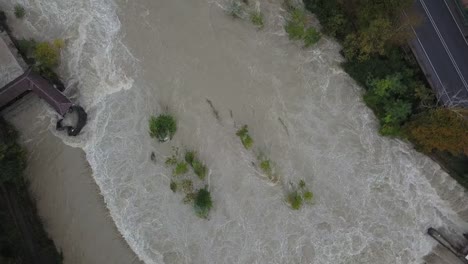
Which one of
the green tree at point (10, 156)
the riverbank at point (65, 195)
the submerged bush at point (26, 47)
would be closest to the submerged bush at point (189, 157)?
the riverbank at point (65, 195)

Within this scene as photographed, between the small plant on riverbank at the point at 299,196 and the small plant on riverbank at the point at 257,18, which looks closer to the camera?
the small plant on riverbank at the point at 299,196

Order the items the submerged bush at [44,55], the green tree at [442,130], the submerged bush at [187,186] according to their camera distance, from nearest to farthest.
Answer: the green tree at [442,130]
the submerged bush at [44,55]
the submerged bush at [187,186]

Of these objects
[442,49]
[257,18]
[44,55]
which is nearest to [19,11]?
[44,55]

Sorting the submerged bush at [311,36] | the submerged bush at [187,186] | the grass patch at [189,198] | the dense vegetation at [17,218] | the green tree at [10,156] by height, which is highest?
the submerged bush at [311,36]

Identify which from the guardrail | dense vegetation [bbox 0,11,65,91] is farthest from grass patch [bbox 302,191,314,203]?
dense vegetation [bbox 0,11,65,91]

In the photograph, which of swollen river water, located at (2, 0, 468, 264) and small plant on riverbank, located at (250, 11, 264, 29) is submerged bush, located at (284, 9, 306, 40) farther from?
small plant on riverbank, located at (250, 11, 264, 29)

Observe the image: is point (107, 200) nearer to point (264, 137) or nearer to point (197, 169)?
point (197, 169)

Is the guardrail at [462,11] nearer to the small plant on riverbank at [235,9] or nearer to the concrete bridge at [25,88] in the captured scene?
the small plant on riverbank at [235,9]
